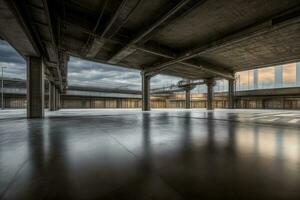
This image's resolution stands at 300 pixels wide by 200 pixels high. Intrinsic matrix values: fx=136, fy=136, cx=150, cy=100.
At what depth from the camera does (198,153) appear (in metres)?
2.90

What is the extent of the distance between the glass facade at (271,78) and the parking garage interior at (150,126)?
13747 mm

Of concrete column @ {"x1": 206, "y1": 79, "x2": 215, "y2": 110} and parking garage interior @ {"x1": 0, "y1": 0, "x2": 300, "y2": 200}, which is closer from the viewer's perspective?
parking garage interior @ {"x1": 0, "y1": 0, "x2": 300, "y2": 200}

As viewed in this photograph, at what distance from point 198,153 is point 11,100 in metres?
49.4

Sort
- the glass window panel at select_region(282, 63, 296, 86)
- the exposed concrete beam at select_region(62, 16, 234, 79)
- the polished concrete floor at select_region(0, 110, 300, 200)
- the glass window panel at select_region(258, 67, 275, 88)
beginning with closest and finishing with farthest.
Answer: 1. the polished concrete floor at select_region(0, 110, 300, 200)
2. the exposed concrete beam at select_region(62, 16, 234, 79)
3. the glass window panel at select_region(282, 63, 296, 86)
4. the glass window panel at select_region(258, 67, 275, 88)

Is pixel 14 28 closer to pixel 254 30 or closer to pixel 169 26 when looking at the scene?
pixel 169 26

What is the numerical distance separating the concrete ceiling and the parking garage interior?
72mm

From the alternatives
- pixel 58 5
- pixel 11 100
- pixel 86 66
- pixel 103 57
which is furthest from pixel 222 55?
pixel 11 100

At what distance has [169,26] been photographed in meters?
9.91

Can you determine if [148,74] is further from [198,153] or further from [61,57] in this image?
[198,153]

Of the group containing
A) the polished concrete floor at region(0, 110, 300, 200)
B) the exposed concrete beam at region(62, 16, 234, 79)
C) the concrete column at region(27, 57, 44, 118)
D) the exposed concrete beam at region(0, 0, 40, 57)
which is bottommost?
the polished concrete floor at region(0, 110, 300, 200)

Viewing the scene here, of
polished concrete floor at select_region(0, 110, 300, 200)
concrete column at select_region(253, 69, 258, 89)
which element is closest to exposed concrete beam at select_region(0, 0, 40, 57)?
polished concrete floor at select_region(0, 110, 300, 200)

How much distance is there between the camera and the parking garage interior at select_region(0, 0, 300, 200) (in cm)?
180

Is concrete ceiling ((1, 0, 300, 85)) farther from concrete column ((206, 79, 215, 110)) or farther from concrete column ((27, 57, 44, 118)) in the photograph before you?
concrete column ((206, 79, 215, 110))

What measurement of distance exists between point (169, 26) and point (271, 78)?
99.3 ft
